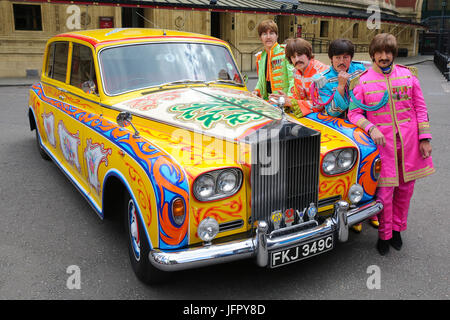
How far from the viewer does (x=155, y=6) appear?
2217 cm

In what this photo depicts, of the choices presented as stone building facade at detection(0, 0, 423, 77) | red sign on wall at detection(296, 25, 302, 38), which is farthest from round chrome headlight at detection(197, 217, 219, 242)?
red sign on wall at detection(296, 25, 302, 38)

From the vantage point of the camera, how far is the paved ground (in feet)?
10.5

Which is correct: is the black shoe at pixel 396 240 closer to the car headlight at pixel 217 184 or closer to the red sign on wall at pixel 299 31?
the car headlight at pixel 217 184

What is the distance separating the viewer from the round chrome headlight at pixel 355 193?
3.46m

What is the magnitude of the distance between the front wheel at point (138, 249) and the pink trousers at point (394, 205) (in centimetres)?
192

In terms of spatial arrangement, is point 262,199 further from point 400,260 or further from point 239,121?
point 400,260

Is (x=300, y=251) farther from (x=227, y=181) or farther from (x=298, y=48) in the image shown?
(x=298, y=48)

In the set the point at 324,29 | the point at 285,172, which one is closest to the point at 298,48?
the point at 285,172

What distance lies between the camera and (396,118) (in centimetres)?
359

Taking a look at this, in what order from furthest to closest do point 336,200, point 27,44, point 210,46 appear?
1. point 27,44
2. point 210,46
3. point 336,200

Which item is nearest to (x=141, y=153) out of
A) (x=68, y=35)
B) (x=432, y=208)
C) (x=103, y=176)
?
(x=103, y=176)

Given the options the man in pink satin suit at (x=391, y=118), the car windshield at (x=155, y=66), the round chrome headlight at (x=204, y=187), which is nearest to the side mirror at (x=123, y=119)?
the car windshield at (x=155, y=66)

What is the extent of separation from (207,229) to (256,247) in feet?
1.16
